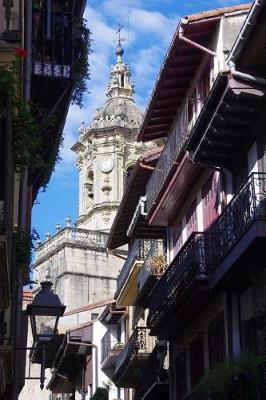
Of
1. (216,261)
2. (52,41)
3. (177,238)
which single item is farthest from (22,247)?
(177,238)

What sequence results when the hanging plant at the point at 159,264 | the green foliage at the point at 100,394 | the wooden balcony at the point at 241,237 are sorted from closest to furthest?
the wooden balcony at the point at 241,237, the hanging plant at the point at 159,264, the green foliage at the point at 100,394

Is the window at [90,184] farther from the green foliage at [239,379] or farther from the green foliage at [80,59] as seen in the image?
the green foliage at [239,379]

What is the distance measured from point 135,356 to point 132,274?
2.40 metres

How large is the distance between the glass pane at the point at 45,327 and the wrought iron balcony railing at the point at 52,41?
6.61 m

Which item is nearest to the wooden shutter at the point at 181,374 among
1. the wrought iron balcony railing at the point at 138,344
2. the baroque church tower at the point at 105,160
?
the wrought iron balcony railing at the point at 138,344

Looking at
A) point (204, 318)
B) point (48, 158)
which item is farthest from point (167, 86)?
point (204, 318)

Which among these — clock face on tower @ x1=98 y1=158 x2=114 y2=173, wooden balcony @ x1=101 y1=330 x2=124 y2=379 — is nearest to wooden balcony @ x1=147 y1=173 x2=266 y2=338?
wooden balcony @ x1=101 y1=330 x2=124 y2=379

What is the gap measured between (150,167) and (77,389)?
915 inches

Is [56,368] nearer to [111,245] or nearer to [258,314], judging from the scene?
[111,245]

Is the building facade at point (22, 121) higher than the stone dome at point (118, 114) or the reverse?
the reverse

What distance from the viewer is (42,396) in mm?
61344

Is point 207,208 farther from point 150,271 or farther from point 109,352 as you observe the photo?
point 109,352

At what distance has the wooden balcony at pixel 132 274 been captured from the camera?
96.4 feet

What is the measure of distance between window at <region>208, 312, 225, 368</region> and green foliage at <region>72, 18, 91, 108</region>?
16.6ft
